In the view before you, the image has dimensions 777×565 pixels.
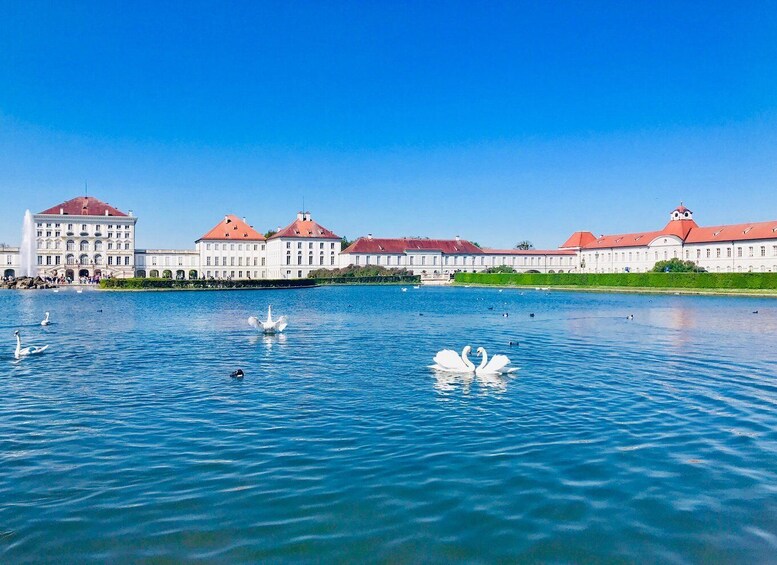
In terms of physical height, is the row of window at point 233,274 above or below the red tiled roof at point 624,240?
below

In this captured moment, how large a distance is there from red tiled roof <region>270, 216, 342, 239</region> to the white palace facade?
226 mm

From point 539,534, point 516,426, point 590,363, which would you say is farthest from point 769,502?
point 590,363

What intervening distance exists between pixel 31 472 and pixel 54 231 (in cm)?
11391

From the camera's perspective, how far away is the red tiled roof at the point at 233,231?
411 feet

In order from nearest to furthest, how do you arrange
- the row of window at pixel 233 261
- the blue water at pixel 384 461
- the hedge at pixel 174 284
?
the blue water at pixel 384 461
the hedge at pixel 174 284
the row of window at pixel 233 261

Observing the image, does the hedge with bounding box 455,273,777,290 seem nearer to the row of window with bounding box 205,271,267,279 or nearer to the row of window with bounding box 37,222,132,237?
the row of window with bounding box 205,271,267,279

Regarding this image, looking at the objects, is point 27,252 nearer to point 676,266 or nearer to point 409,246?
point 409,246

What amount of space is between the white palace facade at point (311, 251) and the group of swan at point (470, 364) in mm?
104390

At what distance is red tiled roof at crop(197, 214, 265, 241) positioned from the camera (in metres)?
125

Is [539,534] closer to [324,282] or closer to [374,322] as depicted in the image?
[374,322]

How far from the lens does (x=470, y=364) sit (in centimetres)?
1473

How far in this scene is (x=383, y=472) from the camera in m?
7.72

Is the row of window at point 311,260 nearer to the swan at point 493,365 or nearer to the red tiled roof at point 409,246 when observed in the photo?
the red tiled roof at point 409,246

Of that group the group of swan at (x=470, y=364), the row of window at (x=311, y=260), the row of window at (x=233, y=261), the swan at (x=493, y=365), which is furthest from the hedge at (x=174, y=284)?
the swan at (x=493, y=365)
